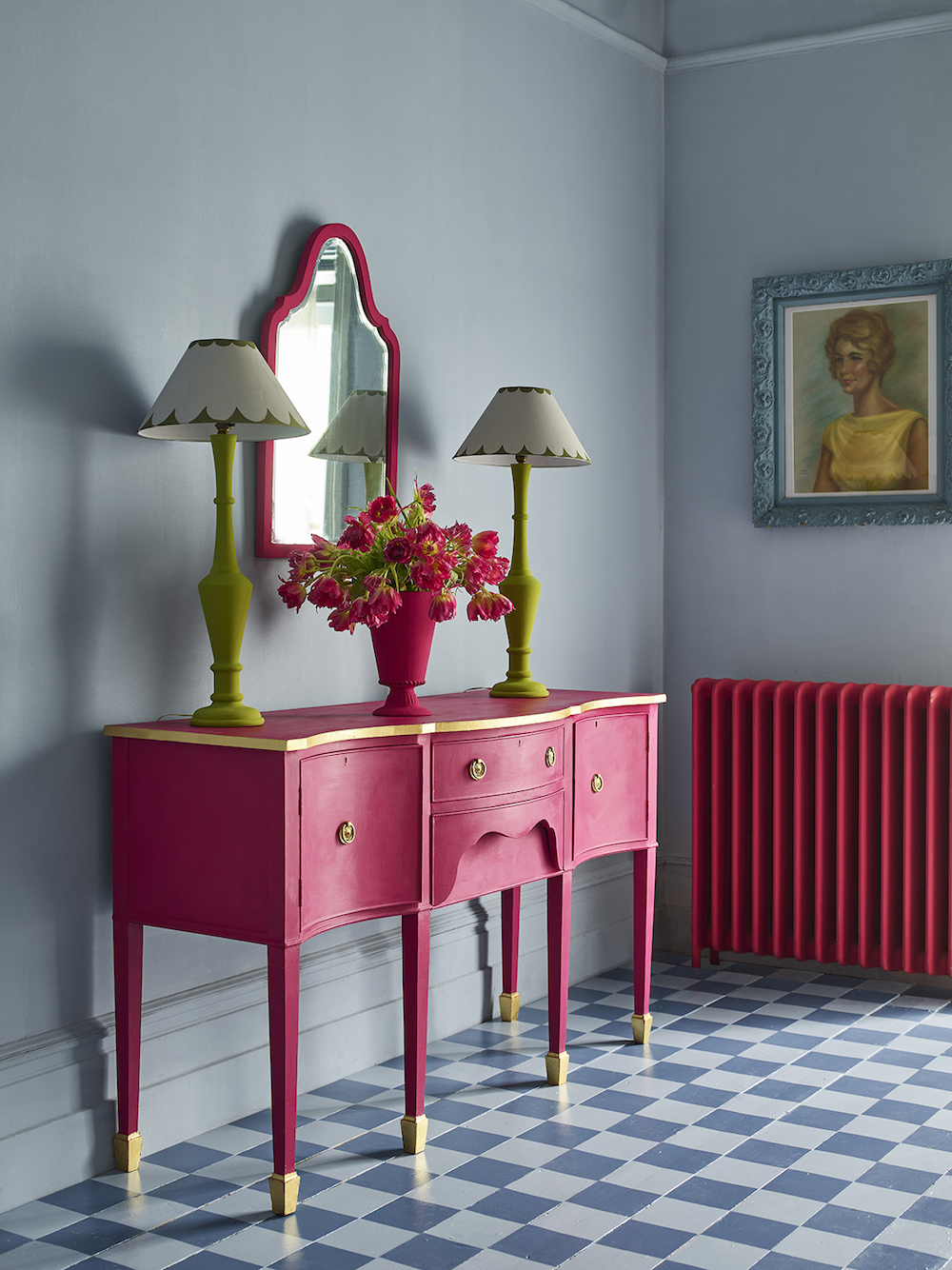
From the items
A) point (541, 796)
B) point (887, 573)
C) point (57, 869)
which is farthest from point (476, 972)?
point (887, 573)

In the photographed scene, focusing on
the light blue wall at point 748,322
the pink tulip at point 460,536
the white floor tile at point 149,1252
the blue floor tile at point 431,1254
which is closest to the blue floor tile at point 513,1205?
the blue floor tile at point 431,1254

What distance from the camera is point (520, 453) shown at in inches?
133

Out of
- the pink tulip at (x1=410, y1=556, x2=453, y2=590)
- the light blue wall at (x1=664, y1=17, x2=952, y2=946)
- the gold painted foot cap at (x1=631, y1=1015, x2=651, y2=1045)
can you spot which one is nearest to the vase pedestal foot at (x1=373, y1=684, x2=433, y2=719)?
the pink tulip at (x1=410, y1=556, x2=453, y2=590)

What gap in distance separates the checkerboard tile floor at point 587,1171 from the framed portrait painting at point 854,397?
5.30ft

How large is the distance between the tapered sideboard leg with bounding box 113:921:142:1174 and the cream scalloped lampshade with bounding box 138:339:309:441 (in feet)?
3.24

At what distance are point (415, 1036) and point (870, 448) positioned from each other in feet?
8.03

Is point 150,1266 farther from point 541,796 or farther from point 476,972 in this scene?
point 476,972

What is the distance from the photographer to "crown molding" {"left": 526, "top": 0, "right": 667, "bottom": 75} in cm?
405

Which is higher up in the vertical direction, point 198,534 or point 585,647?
point 198,534

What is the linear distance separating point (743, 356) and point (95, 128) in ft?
8.08

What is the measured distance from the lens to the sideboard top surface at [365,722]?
2.50 metres

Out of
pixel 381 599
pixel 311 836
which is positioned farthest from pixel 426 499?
pixel 311 836

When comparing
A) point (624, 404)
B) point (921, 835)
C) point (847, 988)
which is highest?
point (624, 404)

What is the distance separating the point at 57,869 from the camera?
261cm
